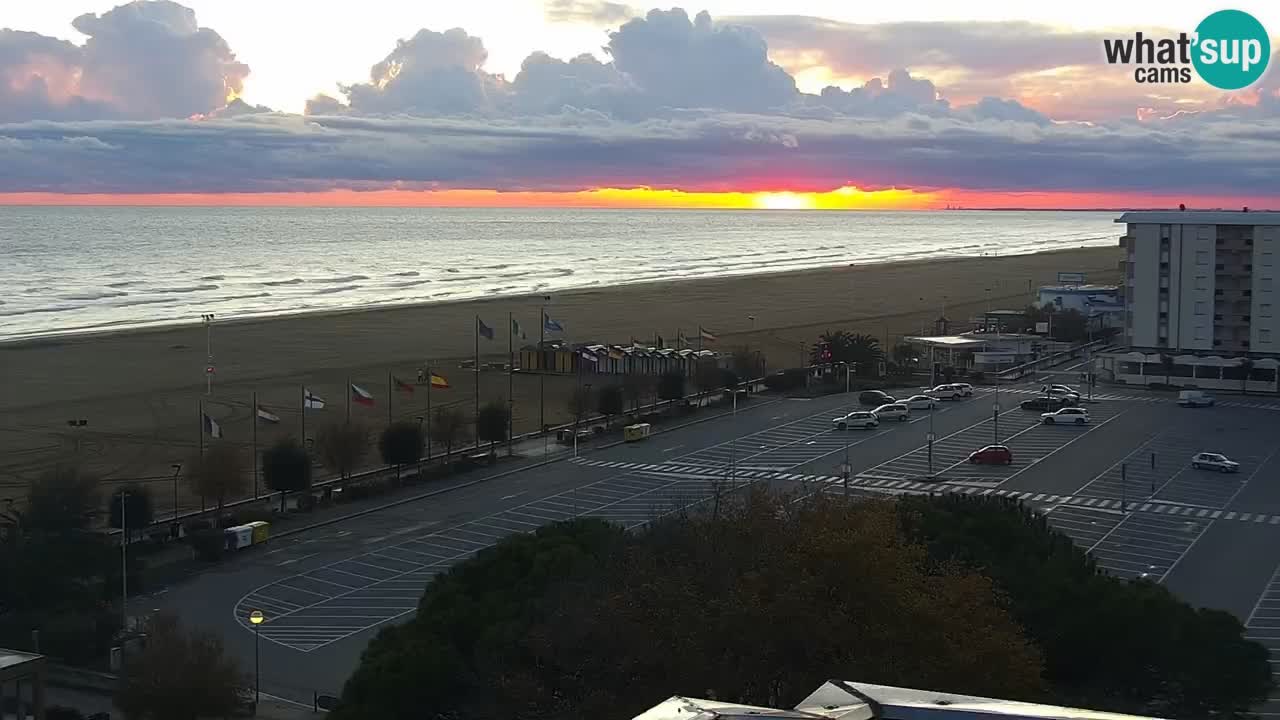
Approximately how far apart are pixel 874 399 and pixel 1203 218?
23205 mm

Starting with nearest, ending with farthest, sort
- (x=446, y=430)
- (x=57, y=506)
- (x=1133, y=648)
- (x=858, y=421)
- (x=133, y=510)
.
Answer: (x=1133, y=648)
(x=57, y=506)
(x=133, y=510)
(x=446, y=430)
(x=858, y=421)

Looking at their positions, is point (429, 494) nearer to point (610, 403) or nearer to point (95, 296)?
point (610, 403)

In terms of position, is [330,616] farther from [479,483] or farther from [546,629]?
[479,483]

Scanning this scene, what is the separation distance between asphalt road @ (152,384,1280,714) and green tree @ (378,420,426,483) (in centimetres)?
269

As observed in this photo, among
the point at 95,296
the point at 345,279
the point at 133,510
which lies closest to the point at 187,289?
the point at 95,296

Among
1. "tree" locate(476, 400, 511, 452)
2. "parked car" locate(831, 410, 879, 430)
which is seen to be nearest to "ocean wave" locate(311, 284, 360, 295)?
"tree" locate(476, 400, 511, 452)

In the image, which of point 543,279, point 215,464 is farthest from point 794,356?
point 543,279

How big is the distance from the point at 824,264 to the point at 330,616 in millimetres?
156662

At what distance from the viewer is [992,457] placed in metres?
45.4

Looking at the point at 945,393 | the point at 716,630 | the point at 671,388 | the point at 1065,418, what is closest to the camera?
the point at 716,630

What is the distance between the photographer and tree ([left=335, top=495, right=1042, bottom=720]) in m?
16.3

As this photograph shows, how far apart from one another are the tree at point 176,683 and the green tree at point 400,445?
2112 cm

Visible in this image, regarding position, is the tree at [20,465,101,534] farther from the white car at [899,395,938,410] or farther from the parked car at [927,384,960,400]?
the parked car at [927,384,960,400]

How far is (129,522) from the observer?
113 feet
